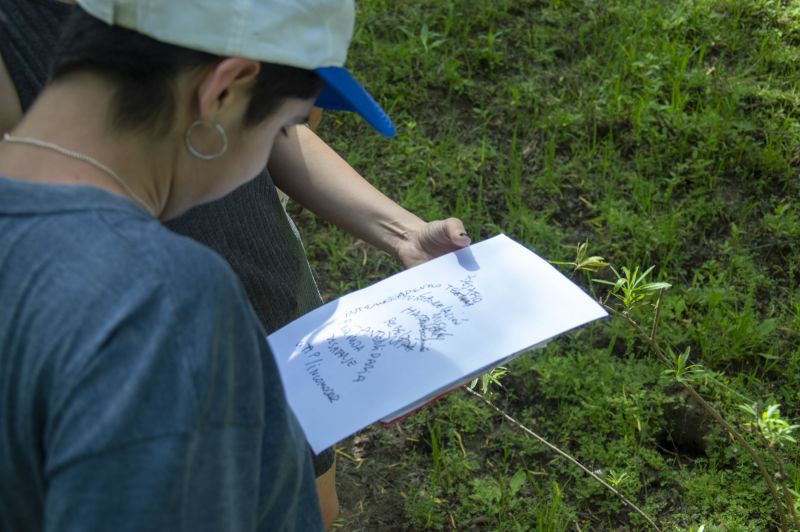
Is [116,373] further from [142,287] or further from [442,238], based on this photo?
[442,238]

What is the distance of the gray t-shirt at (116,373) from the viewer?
0.85 m

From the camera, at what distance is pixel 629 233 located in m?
2.99

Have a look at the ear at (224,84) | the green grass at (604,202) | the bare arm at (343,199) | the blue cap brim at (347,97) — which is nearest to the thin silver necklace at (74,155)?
the ear at (224,84)

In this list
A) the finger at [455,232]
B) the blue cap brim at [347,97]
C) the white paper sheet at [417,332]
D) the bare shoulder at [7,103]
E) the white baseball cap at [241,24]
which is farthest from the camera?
the finger at [455,232]

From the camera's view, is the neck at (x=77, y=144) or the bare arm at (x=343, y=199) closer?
the neck at (x=77, y=144)

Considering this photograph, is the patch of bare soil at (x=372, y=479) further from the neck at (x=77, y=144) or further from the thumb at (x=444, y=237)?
the neck at (x=77, y=144)

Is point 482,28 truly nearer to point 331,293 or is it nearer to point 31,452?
point 331,293

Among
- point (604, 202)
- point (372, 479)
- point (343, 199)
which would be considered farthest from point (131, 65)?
point (604, 202)

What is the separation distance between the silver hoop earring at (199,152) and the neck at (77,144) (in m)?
0.04

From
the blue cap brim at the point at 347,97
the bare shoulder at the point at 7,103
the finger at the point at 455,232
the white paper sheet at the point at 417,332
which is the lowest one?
the white paper sheet at the point at 417,332

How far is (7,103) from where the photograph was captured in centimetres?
137

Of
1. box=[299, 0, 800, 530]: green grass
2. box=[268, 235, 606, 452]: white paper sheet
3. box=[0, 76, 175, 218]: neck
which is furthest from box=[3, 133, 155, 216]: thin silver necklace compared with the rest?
box=[299, 0, 800, 530]: green grass

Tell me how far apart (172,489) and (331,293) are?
2085 millimetres

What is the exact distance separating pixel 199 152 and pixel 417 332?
2.30 feet
